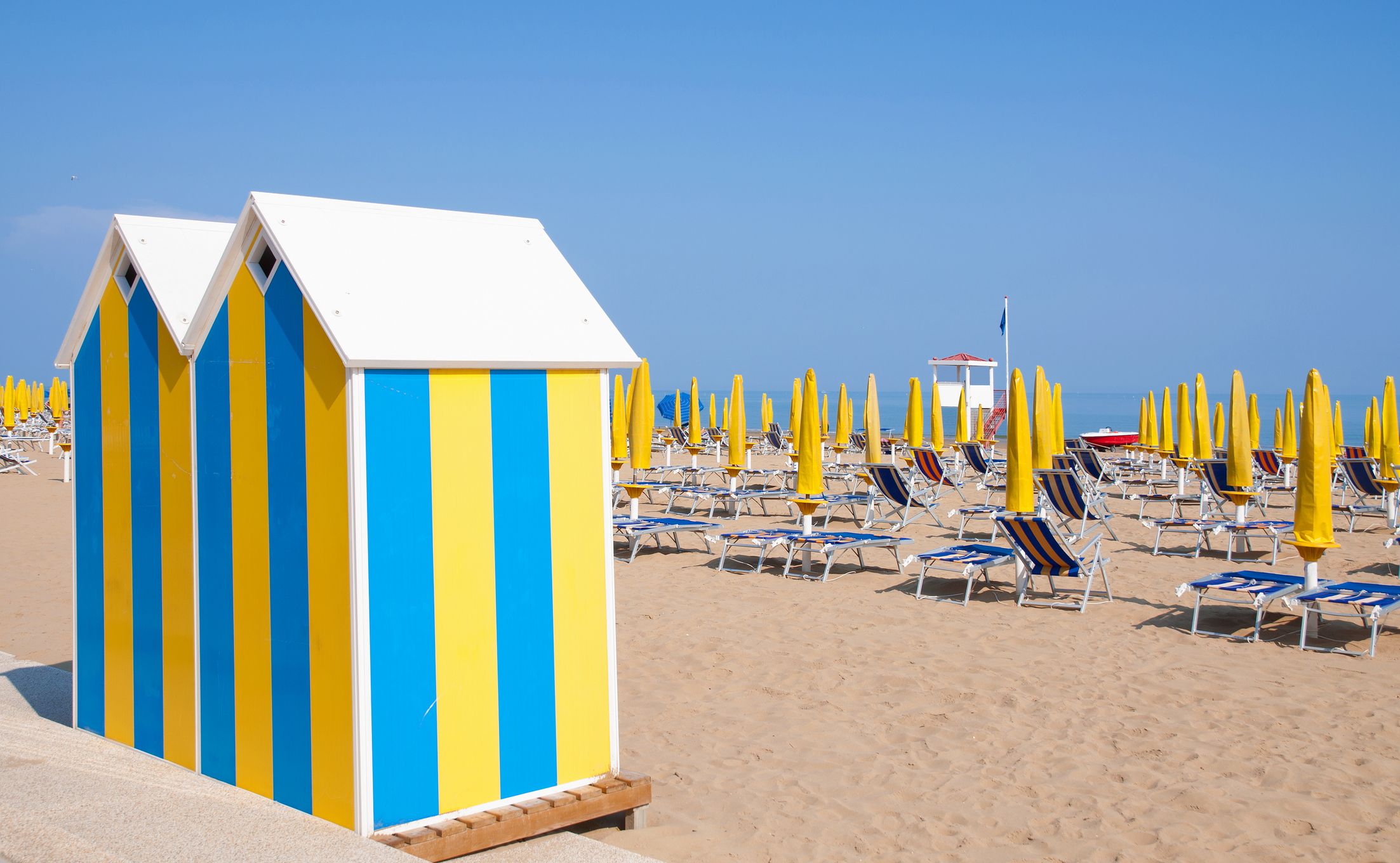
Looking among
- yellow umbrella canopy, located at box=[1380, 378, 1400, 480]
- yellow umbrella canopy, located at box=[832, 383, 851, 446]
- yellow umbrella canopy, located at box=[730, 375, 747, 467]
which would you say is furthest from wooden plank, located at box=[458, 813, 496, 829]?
yellow umbrella canopy, located at box=[832, 383, 851, 446]

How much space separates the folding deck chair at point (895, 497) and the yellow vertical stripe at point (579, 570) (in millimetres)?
7874

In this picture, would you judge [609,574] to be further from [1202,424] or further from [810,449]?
[1202,424]

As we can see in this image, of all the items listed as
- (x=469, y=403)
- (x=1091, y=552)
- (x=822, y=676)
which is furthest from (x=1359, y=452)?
(x=469, y=403)

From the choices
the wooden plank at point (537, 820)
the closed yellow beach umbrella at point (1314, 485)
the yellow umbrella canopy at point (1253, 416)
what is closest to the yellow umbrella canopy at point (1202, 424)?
the yellow umbrella canopy at point (1253, 416)

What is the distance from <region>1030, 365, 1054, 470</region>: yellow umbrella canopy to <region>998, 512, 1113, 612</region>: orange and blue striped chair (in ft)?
1.28

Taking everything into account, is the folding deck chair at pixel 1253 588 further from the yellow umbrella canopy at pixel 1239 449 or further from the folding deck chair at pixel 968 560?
the yellow umbrella canopy at pixel 1239 449

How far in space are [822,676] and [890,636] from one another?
1.02m

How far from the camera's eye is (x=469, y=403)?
113 inches

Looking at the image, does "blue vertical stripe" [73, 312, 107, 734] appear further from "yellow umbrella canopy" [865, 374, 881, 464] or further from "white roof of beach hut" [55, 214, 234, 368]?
"yellow umbrella canopy" [865, 374, 881, 464]

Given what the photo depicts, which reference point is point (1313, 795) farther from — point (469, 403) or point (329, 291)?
→ point (329, 291)

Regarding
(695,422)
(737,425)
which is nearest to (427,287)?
(737,425)

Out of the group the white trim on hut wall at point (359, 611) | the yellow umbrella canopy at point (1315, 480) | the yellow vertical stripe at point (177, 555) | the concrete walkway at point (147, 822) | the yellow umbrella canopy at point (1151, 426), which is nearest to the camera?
the concrete walkway at point (147, 822)

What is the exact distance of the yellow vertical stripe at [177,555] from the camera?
3305mm

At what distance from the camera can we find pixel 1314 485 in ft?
20.2
